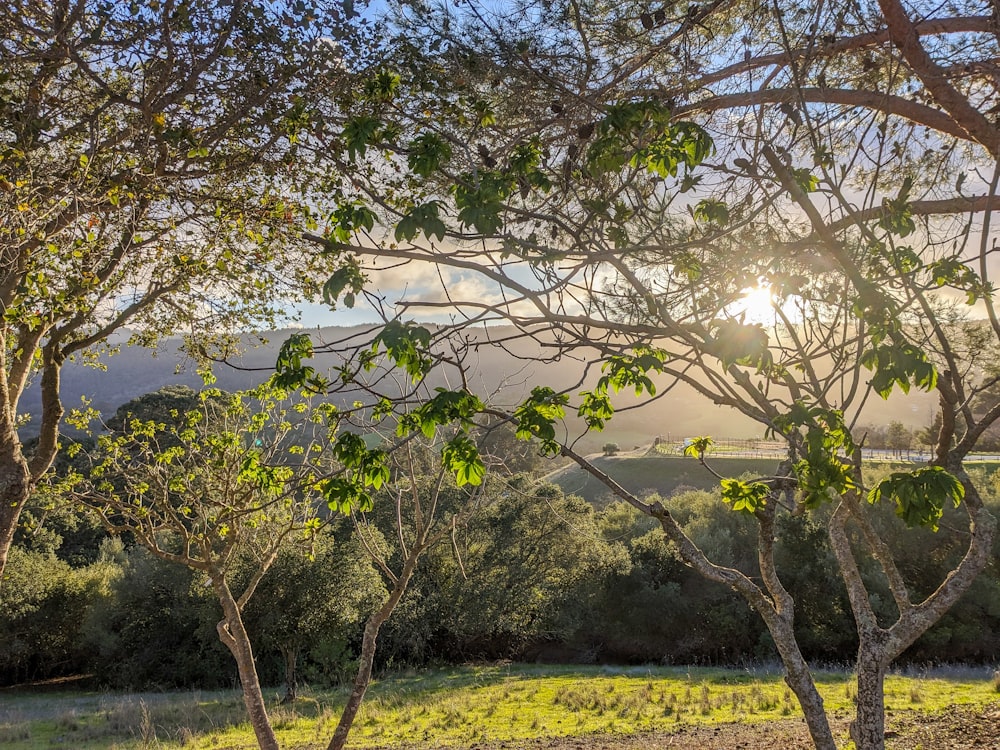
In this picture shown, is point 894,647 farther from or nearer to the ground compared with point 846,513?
nearer to the ground

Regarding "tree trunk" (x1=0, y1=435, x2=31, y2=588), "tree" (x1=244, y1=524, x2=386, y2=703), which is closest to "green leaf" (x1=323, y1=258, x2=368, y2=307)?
"tree trunk" (x1=0, y1=435, x2=31, y2=588)

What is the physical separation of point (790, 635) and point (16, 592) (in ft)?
75.3

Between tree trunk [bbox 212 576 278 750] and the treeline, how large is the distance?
31.9ft

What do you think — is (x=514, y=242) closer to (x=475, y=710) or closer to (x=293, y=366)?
(x=293, y=366)

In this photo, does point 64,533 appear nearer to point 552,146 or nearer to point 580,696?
point 580,696

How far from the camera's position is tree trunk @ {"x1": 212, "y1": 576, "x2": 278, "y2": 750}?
19.7 ft

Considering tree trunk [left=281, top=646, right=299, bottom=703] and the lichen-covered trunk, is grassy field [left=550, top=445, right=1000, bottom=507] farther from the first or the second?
the lichen-covered trunk

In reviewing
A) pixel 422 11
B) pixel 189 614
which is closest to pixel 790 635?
pixel 422 11

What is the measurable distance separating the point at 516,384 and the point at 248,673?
3.89m

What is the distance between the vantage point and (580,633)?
2156cm

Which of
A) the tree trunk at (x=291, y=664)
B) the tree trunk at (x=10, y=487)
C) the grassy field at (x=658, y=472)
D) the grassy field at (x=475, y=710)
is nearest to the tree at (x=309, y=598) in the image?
the tree trunk at (x=291, y=664)

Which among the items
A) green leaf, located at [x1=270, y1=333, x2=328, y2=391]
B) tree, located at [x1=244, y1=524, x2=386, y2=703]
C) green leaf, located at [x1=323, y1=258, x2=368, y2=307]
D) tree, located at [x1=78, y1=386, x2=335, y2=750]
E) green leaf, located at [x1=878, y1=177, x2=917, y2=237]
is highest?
green leaf, located at [x1=878, y1=177, x2=917, y2=237]

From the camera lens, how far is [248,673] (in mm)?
6359

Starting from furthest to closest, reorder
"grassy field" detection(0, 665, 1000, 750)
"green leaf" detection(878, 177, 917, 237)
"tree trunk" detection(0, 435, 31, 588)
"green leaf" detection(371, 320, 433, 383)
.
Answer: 1. "grassy field" detection(0, 665, 1000, 750)
2. "tree trunk" detection(0, 435, 31, 588)
3. "green leaf" detection(878, 177, 917, 237)
4. "green leaf" detection(371, 320, 433, 383)
